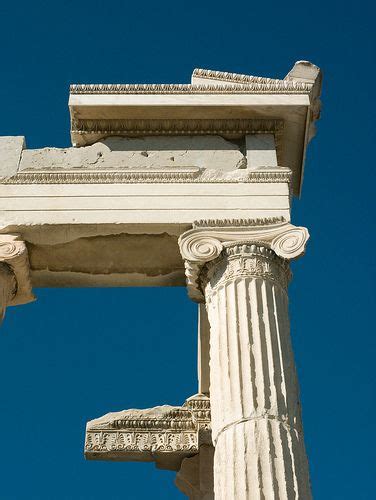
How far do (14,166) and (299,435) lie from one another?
25.3ft

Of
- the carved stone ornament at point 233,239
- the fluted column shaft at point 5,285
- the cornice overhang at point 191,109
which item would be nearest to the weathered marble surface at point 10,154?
the cornice overhang at point 191,109

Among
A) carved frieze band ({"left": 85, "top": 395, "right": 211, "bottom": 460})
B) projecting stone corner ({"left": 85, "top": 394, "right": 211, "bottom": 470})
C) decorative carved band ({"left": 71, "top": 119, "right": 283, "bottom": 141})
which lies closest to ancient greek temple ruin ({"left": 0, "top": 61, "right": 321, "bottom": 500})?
decorative carved band ({"left": 71, "top": 119, "right": 283, "bottom": 141})

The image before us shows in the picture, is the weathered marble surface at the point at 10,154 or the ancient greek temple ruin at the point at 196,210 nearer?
the ancient greek temple ruin at the point at 196,210

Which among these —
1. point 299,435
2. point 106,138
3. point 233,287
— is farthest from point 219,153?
point 299,435

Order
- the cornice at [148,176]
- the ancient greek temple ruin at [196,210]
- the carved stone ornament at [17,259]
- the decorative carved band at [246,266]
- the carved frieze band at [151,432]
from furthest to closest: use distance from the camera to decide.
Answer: the carved frieze band at [151,432]
the cornice at [148,176]
the carved stone ornament at [17,259]
the decorative carved band at [246,266]
the ancient greek temple ruin at [196,210]

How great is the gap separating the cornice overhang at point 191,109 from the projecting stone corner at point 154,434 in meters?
6.10

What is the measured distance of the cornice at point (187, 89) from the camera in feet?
67.9

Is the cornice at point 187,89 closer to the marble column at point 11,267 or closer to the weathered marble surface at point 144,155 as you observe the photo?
the weathered marble surface at point 144,155

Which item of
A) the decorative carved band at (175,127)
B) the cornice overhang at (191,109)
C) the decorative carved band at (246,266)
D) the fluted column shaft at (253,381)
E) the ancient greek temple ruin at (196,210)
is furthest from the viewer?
the decorative carved band at (175,127)

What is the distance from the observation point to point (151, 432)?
23484mm

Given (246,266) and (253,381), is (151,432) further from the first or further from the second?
(253,381)

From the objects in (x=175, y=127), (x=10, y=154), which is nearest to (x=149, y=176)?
(x=175, y=127)

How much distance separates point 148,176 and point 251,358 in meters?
4.59

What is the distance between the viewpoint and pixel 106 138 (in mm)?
20891
